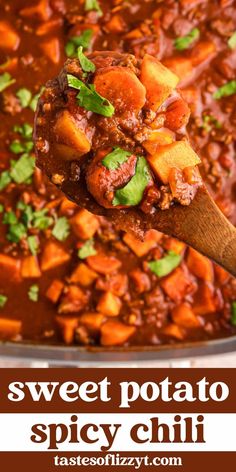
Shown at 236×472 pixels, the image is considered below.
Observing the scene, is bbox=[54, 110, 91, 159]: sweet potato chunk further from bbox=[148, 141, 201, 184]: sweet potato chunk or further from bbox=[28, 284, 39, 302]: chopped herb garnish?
bbox=[28, 284, 39, 302]: chopped herb garnish

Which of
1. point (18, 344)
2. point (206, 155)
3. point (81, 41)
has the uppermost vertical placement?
point (81, 41)

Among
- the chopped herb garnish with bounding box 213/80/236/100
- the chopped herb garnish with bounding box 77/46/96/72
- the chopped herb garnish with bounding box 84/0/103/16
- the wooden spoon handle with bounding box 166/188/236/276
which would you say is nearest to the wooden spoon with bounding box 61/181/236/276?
the wooden spoon handle with bounding box 166/188/236/276

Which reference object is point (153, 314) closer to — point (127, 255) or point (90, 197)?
point (127, 255)

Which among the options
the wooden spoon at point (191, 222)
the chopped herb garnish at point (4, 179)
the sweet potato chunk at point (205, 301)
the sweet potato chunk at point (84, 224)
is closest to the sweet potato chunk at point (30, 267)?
the sweet potato chunk at point (84, 224)

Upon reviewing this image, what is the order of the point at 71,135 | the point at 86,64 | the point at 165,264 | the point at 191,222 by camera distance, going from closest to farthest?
1. the point at 71,135
2. the point at 86,64
3. the point at 191,222
4. the point at 165,264

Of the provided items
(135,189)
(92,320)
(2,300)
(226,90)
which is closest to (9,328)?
(2,300)

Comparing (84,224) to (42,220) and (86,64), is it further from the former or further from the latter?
(86,64)

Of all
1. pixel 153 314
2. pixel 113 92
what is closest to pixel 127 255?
pixel 153 314
